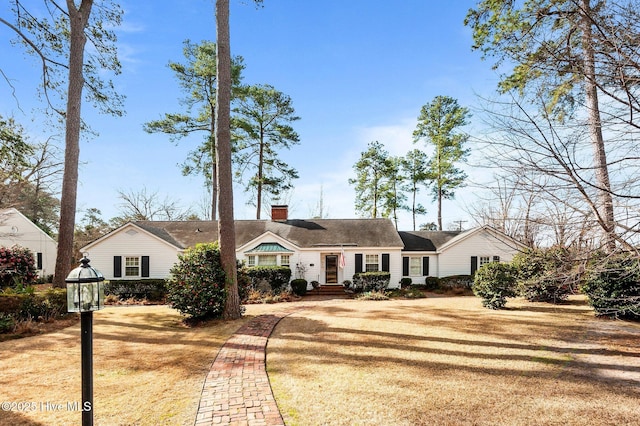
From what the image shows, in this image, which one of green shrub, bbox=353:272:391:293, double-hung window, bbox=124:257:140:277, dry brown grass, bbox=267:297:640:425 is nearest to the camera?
Result: dry brown grass, bbox=267:297:640:425

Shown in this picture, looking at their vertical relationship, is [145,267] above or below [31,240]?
below

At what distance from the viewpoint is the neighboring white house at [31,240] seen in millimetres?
24172

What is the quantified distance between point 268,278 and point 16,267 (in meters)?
12.8

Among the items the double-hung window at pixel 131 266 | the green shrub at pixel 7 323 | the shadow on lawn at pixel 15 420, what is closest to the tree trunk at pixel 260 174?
the double-hung window at pixel 131 266

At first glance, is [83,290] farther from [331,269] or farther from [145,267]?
[331,269]

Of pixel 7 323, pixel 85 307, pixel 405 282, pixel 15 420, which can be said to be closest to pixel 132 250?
pixel 7 323

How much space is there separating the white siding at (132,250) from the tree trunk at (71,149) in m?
8.60

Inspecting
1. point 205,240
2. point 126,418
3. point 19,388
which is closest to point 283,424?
point 126,418

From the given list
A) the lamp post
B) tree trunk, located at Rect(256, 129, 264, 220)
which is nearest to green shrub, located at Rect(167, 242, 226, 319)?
the lamp post

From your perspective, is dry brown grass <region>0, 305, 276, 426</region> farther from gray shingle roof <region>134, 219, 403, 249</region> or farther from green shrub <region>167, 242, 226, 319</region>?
gray shingle roof <region>134, 219, 403, 249</region>

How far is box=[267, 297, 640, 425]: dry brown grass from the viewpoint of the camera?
438 centimetres

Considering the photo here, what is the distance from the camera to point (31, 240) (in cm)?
2530

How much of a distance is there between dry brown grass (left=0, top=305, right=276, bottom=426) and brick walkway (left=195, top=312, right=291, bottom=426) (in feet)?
0.67

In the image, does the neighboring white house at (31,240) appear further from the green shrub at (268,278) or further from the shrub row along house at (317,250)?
the green shrub at (268,278)
